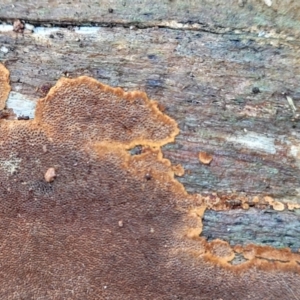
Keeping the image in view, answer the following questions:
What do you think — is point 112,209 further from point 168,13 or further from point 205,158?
point 168,13

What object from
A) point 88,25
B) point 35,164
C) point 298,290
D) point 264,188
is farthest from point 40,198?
point 298,290

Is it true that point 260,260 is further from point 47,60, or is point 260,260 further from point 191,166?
point 47,60

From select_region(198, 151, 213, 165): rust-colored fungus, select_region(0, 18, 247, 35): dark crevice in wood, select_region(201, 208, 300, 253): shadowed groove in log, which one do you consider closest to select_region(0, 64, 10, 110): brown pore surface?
select_region(0, 18, 247, 35): dark crevice in wood

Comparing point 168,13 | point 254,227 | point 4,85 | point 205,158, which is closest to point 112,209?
point 205,158

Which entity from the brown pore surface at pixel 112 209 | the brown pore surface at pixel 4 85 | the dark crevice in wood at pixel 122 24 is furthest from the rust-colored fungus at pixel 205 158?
the brown pore surface at pixel 4 85

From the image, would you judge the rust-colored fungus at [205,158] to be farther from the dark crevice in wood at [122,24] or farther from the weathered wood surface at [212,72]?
the dark crevice in wood at [122,24]
